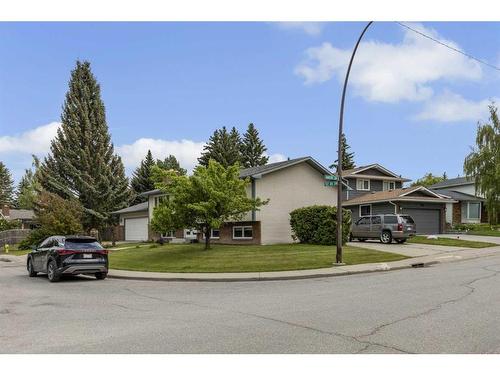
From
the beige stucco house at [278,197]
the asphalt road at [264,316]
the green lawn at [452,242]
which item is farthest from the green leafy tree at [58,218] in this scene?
the green lawn at [452,242]

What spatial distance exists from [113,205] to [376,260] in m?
37.3

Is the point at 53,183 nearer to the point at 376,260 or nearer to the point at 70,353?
the point at 376,260

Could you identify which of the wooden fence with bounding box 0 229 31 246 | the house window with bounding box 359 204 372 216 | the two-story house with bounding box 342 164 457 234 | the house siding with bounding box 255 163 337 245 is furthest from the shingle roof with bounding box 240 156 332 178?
the wooden fence with bounding box 0 229 31 246

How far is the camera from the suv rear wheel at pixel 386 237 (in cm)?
2805

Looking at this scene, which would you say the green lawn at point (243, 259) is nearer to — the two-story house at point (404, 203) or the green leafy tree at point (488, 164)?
the two-story house at point (404, 203)

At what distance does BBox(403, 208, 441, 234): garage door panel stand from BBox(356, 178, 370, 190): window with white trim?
24.0 ft

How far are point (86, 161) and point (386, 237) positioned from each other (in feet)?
115

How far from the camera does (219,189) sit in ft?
73.9

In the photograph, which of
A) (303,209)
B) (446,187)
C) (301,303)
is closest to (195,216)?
(303,209)

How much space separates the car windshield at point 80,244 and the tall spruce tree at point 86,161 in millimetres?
33562

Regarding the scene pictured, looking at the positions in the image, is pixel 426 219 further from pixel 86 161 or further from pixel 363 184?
pixel 86 161

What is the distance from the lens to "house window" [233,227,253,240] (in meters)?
29.6

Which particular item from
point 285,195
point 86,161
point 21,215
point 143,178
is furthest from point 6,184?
point 285,195

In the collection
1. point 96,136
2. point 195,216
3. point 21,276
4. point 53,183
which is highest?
point 96,136
